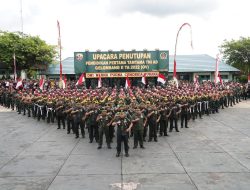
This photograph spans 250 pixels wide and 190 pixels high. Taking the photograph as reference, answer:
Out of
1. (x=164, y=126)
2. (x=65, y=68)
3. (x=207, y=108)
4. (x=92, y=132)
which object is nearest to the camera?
(x=92, y=132)

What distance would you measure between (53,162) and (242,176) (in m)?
5.60

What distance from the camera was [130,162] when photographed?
37.4 ft

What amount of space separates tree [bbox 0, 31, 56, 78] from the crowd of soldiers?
15.7 m

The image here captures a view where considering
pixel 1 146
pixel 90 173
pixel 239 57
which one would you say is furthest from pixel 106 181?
pixel 239 57

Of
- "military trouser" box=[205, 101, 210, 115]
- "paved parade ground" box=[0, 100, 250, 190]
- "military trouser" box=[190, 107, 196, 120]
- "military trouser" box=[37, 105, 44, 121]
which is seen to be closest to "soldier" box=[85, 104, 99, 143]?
"paved parade ground" box=[0, 100, 250, 190]

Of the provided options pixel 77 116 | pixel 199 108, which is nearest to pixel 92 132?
pixel 77 116

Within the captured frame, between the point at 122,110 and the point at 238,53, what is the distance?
135ft

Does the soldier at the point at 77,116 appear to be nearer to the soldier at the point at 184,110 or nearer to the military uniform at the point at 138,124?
the military uniform at the point at 138,124

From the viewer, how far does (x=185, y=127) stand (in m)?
18.0

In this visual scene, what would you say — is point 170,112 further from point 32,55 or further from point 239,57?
point 239,57

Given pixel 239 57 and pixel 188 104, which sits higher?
pixel 239 57

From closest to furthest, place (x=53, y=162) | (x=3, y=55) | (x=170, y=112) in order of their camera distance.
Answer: (x=53, y=162) → (x=170, y=112) → (x=3, y=55)

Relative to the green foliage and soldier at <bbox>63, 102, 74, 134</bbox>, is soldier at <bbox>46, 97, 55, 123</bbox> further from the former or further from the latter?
the green foliage

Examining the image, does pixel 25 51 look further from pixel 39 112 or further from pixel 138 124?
pixel 138 124
